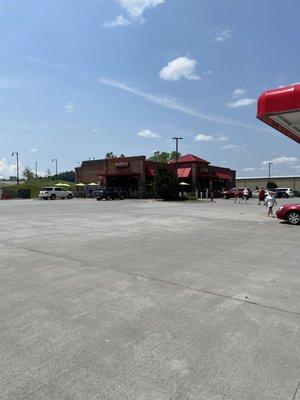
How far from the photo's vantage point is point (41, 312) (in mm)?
5426

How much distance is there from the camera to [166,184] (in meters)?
46.9

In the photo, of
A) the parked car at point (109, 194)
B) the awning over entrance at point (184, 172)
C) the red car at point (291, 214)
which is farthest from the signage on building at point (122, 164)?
the red car at point (291, 214)

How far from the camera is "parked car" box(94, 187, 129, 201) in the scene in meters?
50.3

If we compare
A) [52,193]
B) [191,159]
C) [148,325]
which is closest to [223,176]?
[191,159]

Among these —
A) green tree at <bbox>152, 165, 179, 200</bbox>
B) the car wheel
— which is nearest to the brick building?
green tree at <bbox>152, 165, 179, 200</bbox>

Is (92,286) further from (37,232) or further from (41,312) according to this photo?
(37,232)

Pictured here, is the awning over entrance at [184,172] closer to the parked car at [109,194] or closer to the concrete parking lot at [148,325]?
the parked car at [109,194]

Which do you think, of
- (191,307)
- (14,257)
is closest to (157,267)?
(191,307)

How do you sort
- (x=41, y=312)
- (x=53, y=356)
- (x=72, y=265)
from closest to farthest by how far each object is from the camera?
(x=53, y=356)
(x=41, y=312)
(x=72, y=265)

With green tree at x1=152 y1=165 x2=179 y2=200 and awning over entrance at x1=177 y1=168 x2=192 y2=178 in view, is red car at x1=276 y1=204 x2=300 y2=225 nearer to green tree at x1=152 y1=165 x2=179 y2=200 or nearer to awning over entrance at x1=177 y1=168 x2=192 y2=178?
green tree at x1=152 y1=165 x2=179 y2=200

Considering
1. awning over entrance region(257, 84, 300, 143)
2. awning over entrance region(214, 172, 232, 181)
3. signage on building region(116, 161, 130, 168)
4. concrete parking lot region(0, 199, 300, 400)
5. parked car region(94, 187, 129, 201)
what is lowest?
concrete parking lot region(0, 199, 300, 400)

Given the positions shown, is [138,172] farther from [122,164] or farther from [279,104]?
[279,104]

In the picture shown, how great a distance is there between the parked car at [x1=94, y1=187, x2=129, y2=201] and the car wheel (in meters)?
33.8

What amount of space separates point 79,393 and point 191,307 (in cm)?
262
